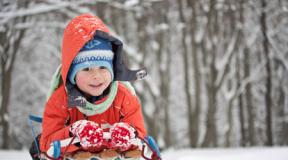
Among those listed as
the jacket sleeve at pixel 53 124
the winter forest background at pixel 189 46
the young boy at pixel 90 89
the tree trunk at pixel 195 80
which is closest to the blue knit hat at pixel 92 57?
the young boy at pixel 90 89

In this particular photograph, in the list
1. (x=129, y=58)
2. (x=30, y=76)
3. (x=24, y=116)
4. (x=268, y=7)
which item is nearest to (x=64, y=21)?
(x=129, y=58)

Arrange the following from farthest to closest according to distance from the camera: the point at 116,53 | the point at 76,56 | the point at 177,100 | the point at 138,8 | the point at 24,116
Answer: the point at 177,100, the point at 24,116, the point at 138,8, the point at 116,53, the point at 76,56

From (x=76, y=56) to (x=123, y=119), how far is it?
1.71 feet

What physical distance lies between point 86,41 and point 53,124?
57cm

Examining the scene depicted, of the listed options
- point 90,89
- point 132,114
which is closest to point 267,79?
point 132,114

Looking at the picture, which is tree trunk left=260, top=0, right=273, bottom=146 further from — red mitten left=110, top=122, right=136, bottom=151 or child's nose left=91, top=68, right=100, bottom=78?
red mitten left=110, top=122, right=136, bottom=151

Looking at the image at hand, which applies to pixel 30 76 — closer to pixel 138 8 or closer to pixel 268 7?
pixel 138 8

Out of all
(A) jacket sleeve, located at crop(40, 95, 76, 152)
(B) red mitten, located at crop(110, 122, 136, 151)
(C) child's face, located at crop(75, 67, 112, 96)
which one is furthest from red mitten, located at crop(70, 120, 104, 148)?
(C) child's face, located at crop(75, 67, 112, 96)

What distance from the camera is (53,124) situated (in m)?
2.71

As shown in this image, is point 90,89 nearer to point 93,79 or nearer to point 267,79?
point 93,79

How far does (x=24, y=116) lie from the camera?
21.4 m

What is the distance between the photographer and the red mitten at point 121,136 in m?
2.45

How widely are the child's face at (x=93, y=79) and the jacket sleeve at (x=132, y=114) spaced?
209mm

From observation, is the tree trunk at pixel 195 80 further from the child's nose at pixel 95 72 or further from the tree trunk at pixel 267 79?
the child's nose at pixel 95 72
